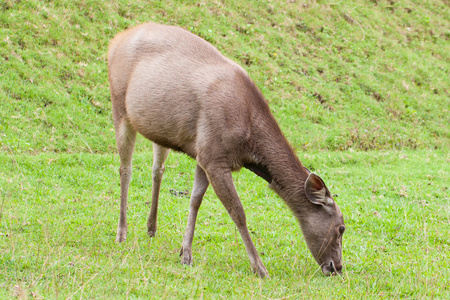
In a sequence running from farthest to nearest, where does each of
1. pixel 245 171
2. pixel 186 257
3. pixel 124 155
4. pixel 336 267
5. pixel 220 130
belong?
pixel 245 171 → pixel 124 155 → pixel 186 257 → pixel 336 267 → pixel 220 130

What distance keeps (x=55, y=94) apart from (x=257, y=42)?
707 centimetres

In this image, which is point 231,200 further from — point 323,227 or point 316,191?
point 323,227

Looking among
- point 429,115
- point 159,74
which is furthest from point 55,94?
point 429,115

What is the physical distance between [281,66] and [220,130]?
33.5 ft

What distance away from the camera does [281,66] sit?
579 inches

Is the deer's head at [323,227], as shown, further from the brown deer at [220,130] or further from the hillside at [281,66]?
the hillside at [281,66]

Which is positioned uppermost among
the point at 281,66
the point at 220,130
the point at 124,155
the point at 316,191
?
the point at 220,130

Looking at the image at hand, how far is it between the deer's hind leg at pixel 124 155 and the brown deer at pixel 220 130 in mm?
391

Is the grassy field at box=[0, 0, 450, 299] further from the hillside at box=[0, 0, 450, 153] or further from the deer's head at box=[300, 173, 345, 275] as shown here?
the deer's head at box=[300, 173, 345, 275]

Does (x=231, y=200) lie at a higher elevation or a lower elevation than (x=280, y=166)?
lower

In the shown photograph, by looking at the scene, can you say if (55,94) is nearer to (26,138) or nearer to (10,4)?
(26,138)

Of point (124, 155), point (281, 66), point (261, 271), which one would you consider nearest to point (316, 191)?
point (261, 271)

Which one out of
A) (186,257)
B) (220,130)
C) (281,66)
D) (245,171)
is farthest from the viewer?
(281,66)

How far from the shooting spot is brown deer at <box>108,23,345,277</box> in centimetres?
495
